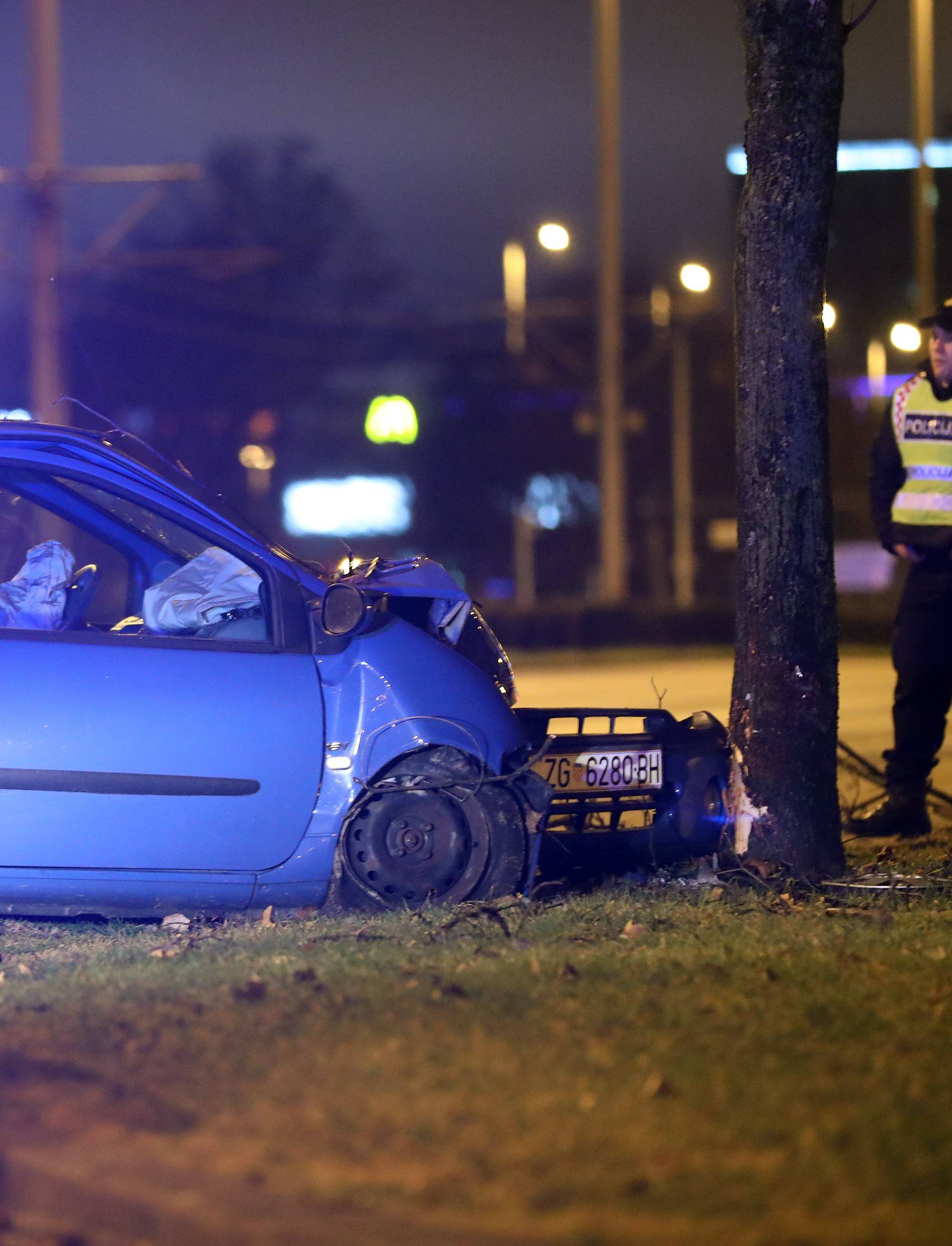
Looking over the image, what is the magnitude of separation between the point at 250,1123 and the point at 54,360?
48.3 ft

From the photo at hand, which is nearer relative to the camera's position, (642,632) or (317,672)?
(317,672)

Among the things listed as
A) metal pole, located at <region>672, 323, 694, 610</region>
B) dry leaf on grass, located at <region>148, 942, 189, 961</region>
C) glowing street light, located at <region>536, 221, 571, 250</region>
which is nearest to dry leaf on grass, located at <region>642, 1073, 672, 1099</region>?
dry leaf on grass, located at <region>148, 942, 189, 961</region>

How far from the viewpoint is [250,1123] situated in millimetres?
3350

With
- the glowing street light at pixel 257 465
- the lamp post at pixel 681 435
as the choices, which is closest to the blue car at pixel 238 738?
Result: the lamp post at pixel 681 435

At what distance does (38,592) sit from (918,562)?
3.92 m

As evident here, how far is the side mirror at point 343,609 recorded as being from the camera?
500 centimetres

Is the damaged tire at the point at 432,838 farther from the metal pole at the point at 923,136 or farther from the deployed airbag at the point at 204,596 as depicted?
the metal pole at the point at 923,136

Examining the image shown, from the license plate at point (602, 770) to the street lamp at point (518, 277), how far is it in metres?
19.3

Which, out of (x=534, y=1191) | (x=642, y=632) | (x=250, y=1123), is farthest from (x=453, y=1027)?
(x=642, y=632)

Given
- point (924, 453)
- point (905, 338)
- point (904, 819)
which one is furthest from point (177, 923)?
point (905, 338)

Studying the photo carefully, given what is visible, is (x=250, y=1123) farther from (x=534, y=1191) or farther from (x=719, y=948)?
(x=719, y=948)

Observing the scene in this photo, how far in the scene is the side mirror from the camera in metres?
5.00

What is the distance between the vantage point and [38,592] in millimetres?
5426

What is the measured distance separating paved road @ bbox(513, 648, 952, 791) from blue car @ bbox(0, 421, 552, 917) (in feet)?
12.3
